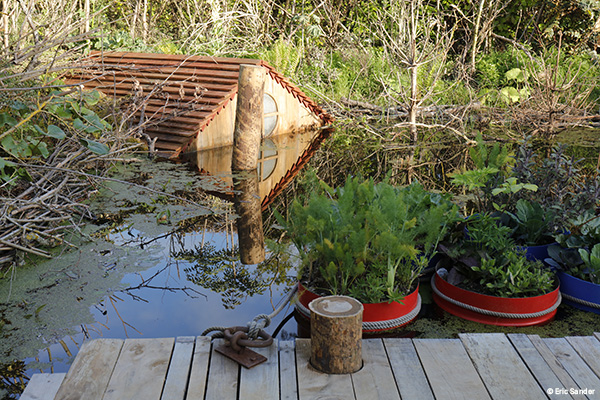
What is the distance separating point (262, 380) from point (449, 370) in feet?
2.78

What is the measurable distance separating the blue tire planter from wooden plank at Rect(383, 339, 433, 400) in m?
1.66

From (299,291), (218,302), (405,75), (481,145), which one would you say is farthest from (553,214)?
(405,75)

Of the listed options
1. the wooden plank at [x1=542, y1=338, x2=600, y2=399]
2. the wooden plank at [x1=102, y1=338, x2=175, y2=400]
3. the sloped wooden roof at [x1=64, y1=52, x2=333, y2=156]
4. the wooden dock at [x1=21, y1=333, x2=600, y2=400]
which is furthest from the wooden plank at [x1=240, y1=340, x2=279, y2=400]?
the sloped wooden roof at [x1=64, y1=52, x2=333, y2=156]

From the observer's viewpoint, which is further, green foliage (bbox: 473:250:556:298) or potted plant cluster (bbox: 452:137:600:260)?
potted plant cluster (bbox: 452:137:600:260)

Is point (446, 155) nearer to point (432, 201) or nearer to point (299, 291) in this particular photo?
point (432, 201)

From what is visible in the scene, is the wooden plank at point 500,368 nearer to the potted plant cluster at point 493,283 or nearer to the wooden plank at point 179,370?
the potted plant cluster at point 493,283

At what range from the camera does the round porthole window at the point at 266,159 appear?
750 cm

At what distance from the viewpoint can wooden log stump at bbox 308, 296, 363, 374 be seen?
2604mm

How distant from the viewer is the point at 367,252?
373cm

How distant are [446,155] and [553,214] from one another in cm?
459

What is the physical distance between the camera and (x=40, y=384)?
279 centimetres

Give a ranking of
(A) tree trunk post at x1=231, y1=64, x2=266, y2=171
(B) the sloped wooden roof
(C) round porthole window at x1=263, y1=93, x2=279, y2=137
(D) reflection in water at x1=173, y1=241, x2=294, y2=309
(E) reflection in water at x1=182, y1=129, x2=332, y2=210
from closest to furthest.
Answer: (D) reflection in water at x1=173, y1=241, x2=294, y2=309, (E) reflection in water at x1=182, y1=129, x2=332, y2=210, (A) tree trunk post at x1=231, y1=64, x2=266, y2=171, (B) the sloped wooden roof, (C) round porthole window at x1=263, y1=93, x2=279, y2=137

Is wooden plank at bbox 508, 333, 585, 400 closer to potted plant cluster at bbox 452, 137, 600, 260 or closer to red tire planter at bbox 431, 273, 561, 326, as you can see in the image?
red tire planter at bbox 431, 273, 561, 326

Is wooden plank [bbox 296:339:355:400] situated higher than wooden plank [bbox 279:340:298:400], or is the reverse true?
wooden plank [bbox 296:339:355:400]
